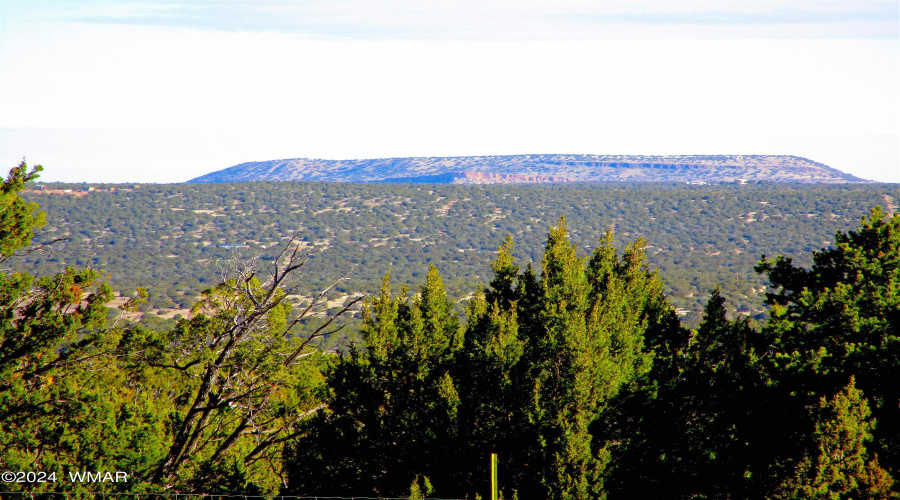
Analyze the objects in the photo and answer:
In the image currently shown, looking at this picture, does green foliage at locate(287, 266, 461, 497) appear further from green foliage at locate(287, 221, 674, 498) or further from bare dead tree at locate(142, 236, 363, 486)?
bare dead tree at locate(142, 236, 363, 486)

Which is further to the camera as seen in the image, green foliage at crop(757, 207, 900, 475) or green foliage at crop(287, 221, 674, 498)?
green foliage at crop(287, 221, 674, 498)

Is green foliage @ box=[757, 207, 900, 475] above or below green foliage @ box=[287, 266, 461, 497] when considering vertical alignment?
above

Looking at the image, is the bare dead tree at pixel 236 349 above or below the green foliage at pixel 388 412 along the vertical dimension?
above

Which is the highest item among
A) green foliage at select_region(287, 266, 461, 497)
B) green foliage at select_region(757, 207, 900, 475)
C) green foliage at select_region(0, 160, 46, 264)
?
green foliage at select_region(0, 160, 46, 264)

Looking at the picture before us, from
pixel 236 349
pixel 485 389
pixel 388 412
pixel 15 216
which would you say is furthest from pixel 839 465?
pixel 15 216

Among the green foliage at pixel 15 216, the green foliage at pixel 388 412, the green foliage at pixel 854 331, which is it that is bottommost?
the green foliage at pixel 388 412

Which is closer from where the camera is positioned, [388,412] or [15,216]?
[15,216]

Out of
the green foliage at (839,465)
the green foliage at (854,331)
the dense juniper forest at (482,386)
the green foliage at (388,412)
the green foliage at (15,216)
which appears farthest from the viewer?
the green foliage at (388,412)

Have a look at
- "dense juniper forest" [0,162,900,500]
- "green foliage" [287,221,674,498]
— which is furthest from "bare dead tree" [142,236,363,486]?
"green foliage" [287,221,674,498]

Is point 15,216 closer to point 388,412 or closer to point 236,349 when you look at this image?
point 236,349

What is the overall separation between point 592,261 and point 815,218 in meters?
187

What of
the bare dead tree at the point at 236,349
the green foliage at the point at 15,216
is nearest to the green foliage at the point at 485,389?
the bare dead tree at the point at 236,349

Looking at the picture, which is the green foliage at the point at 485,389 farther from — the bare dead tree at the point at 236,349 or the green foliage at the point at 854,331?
the green foliage at the point at 854,331

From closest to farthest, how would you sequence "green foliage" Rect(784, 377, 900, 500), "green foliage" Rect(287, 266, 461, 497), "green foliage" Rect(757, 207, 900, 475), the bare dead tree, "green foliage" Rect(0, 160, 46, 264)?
"green foliage" Rect(0, 160, 46, 264)
"green foliage" Rect(784, 377, 900, 500)
the bare dead tree
"green foliage" Rect(757, 207, 900, 475)
"green foliage" Rect(287, 266, 461, 497)
